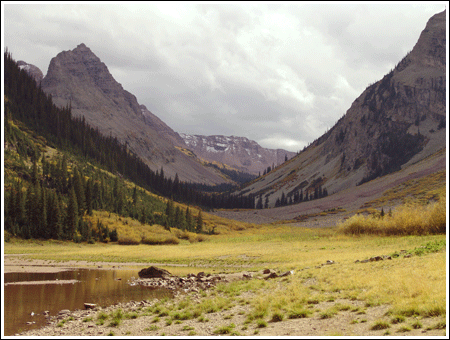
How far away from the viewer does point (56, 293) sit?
2481 centimetres

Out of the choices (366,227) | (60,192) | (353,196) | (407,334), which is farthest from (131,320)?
(353,196)

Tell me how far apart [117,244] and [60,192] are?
33557mm

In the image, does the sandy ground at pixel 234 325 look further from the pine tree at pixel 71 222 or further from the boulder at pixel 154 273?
the pine tree at pixel 71 222

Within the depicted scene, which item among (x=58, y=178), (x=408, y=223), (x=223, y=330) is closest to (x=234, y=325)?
(x=223, y=330)

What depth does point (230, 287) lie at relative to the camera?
23844mm

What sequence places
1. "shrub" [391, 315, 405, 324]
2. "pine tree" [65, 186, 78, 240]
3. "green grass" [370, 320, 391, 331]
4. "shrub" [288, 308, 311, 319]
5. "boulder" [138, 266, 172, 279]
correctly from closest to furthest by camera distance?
"green grass" [370, 320, 391, 331], "shrub" [391, 315, 405, 324], "shrub" [288, 308, 311, 319], "boulder" [138, 266, 172, 279], "pine tree" [65, 186, 78, 240]

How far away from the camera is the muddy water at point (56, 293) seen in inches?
723

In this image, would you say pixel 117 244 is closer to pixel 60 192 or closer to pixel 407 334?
pixel 60 192

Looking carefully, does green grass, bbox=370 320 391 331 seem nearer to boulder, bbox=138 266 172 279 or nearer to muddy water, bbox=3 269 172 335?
muddy water, bbox=3 269 172 335

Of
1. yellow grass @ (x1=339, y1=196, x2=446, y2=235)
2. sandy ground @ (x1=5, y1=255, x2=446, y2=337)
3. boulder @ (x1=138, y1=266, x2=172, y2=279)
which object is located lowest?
boulder @ (x1=138, y1=266, x2=172, y2=279)

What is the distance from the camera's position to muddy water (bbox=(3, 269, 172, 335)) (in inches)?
723

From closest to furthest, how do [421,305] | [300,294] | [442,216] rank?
1. [421,305]
2. [300,294]
3. [442,216]

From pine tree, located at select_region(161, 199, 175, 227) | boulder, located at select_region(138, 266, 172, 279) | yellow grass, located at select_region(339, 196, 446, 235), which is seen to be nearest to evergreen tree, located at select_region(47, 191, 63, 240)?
pine tree, located at select_region(161, 199, 175, 227)

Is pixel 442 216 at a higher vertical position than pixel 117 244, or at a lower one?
higher
